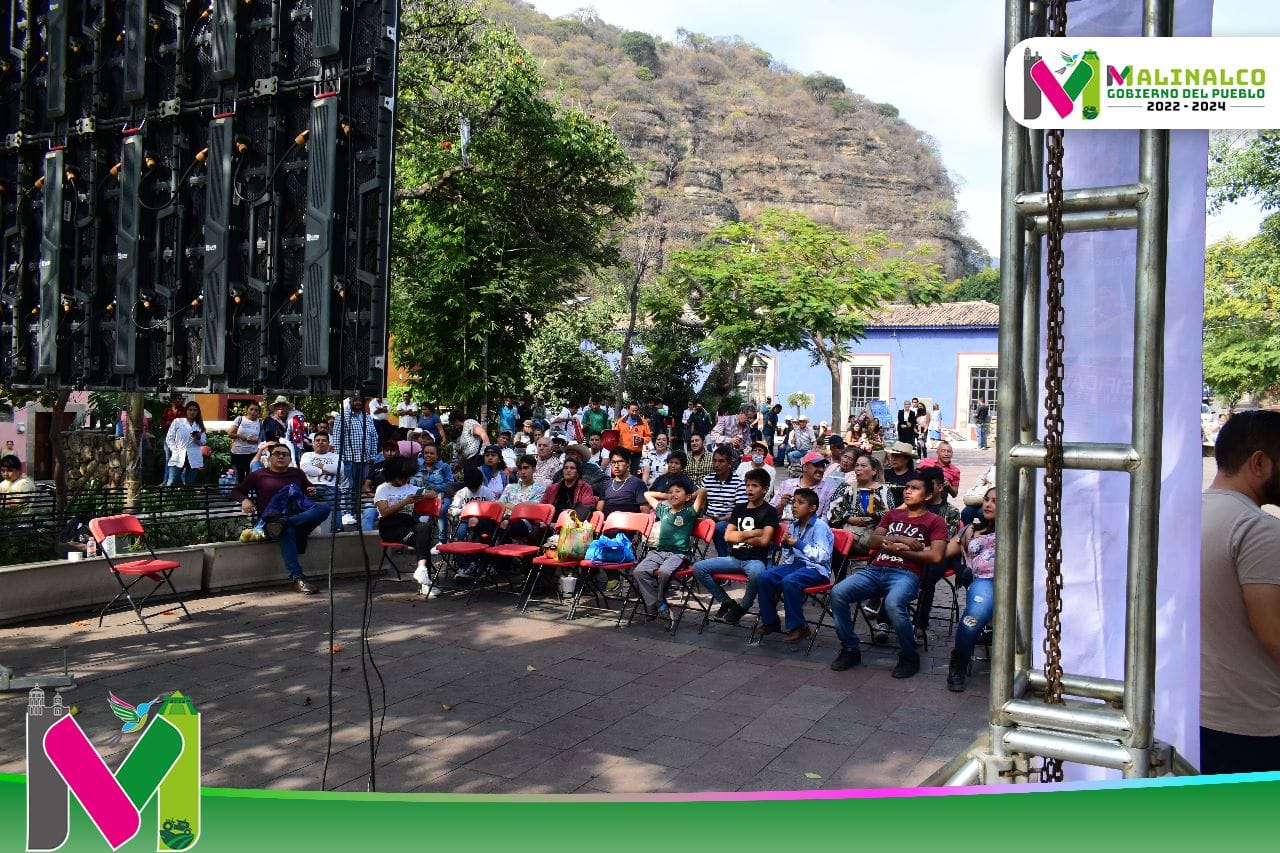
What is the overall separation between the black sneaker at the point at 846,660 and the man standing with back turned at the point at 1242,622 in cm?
426

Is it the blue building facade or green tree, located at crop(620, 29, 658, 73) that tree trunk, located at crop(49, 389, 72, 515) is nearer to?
the blue building facade

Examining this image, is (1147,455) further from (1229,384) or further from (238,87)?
(1229,384)

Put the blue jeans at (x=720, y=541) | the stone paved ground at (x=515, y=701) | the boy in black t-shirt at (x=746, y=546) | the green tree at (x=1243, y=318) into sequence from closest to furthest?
the stone paved ground at (x=515, y=701)
the boy in black t-shirt at (x=746, y=546)
the blue jeans at (x=720, y=541)
the green tree at (x=1243, y=318)

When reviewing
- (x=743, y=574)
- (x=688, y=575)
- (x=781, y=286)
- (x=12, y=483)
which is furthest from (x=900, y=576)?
(x=781, y=286)

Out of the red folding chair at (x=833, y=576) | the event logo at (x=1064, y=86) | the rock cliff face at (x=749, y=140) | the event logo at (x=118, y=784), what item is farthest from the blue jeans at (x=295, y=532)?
the rock cliff face at (x=749, y=140)

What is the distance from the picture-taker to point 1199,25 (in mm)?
2455

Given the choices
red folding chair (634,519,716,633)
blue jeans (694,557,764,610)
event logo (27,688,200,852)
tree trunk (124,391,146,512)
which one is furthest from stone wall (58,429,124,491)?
event logo (27,688,200,852)

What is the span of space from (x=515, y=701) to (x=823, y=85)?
11918cm

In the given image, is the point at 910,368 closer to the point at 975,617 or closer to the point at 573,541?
the point at 573,541

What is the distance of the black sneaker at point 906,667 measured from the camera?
273 inches

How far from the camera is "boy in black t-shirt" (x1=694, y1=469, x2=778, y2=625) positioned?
802cm

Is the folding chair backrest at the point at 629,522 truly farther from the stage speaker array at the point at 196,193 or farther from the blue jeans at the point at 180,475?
the blue jeans at the point at 180,475

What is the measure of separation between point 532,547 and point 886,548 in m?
3.29

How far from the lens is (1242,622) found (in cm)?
280
